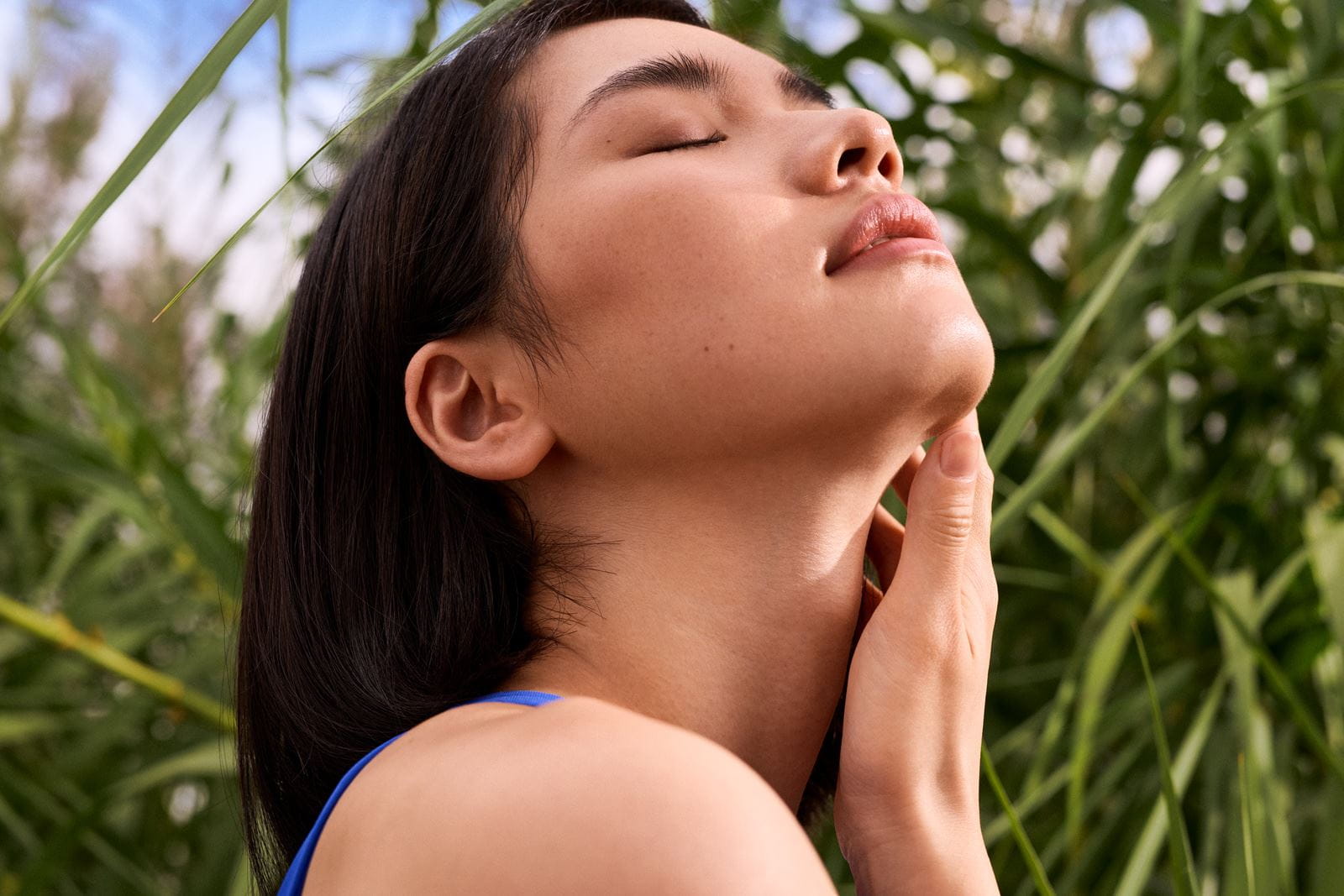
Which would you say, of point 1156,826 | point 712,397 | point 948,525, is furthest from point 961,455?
point 1156,826

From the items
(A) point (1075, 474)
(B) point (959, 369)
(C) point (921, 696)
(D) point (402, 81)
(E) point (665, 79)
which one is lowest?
(A) point (1075, 474)

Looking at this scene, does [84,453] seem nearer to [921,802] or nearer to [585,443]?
[585,443]

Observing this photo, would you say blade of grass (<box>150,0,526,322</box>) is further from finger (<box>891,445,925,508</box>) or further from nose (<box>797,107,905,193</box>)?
finger (<box>891,445,925,508</box>)

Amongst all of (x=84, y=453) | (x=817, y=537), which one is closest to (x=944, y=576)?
(x=817, y=537)

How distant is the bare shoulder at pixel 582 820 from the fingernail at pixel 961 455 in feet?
0.74

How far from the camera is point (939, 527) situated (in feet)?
1.87

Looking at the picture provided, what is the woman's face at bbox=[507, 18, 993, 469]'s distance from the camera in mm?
510

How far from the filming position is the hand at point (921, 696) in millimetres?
545

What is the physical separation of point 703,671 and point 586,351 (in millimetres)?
147

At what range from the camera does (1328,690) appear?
2.51ft

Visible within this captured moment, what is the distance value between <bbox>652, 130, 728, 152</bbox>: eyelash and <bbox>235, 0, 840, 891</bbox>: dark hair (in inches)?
2.7

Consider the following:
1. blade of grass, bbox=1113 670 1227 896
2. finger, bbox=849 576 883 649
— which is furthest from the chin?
blade of grass, bbox=1113 670 1227 896

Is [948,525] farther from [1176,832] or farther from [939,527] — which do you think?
[1176,832]

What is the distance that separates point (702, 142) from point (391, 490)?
0.22 meters
